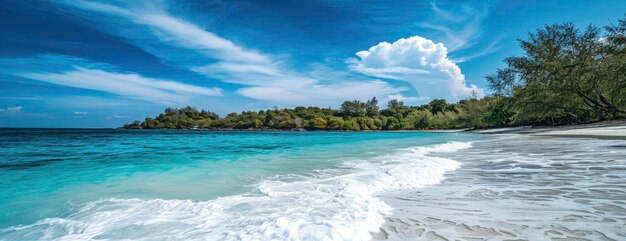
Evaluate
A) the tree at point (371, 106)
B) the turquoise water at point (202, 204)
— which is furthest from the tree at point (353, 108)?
the turquoise water at point (202, 204)

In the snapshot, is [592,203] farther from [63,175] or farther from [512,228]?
[63,175]

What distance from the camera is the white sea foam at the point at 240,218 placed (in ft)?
10.1

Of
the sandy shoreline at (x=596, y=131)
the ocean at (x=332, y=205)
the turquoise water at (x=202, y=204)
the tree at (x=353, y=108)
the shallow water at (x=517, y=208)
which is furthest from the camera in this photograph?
the tree at (x=353, y=108)

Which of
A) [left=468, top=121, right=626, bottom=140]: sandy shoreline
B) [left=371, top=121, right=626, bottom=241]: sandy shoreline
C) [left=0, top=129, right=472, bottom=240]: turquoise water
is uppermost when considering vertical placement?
[left=468, top=121, right=626, bottom=140]: sandy shoreline

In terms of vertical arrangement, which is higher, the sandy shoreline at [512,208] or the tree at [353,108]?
the tree at [353,108]

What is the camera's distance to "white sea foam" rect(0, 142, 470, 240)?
3.08 m

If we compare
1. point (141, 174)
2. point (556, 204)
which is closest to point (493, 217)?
point (556, 204)

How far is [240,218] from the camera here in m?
3.61

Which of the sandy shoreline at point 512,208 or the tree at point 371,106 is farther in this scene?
the tree at point 371,106

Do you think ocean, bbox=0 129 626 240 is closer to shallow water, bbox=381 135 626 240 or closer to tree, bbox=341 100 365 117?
shallow water, bbox=381 135 626 240

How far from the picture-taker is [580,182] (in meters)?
4.92

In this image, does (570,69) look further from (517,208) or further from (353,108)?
(353,108)

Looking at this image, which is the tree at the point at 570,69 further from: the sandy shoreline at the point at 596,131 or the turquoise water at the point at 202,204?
the turquoise water at the point at 202,204

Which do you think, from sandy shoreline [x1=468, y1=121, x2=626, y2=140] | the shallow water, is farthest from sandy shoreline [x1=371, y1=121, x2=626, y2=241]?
sandy shoreline [x1=468, y1=121, x2=626, y2=140]
